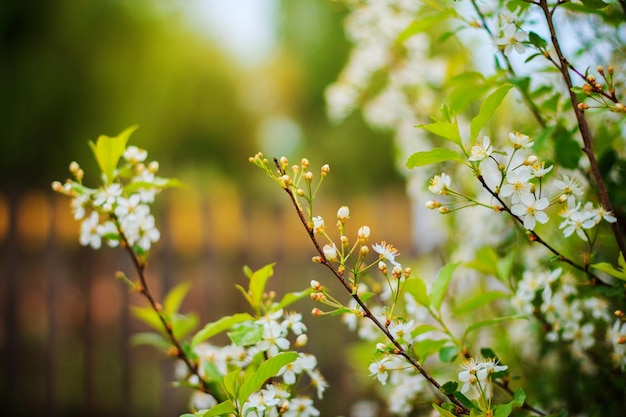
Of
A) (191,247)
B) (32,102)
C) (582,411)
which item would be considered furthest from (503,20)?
(32,102)

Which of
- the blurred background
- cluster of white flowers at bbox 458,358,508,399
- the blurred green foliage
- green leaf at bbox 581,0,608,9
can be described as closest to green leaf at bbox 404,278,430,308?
cluster of white flowers at bbox 458,358,508,399

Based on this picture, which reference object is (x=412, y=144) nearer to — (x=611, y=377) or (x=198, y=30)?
(x=611, y=377)

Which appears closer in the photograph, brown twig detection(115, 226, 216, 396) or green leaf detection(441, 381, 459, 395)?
green leaf detection(441, 381, 459, 395)

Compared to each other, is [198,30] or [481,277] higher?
[198,30]

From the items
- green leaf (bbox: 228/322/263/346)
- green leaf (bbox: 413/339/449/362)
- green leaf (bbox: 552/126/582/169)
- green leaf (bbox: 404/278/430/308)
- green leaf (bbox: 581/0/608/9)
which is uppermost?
green leaf (bbox: 581/0/608/9)

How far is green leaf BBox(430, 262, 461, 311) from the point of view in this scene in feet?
3.00

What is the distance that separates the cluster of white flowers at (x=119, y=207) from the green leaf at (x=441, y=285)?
495 mm

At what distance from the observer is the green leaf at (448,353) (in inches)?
34.5

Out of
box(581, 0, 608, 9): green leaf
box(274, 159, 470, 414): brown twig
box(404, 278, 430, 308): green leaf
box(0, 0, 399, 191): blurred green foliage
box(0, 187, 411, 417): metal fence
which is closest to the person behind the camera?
box(274, 159, 470, 414): brown twig

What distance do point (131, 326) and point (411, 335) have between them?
2.21 metres

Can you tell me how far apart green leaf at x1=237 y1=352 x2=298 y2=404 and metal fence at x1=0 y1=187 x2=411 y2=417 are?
2057mm

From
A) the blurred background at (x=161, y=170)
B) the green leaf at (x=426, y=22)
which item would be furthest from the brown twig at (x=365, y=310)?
the blurred background at (x=161, y=170)

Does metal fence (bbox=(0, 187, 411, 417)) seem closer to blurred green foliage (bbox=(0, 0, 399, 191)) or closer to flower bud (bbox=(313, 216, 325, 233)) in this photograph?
blurred green foliage (bbox=(0, 0, 399, 191))

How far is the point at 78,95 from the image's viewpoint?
180 inches
